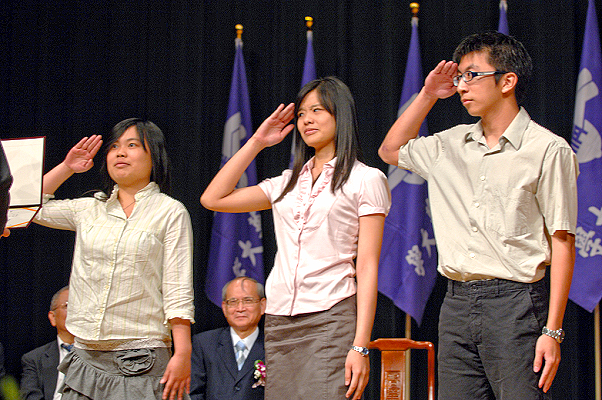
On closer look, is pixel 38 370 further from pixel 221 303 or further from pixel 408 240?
pixel 408 240

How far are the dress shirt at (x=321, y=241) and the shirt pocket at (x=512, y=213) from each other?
1.13 ft

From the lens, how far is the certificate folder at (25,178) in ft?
6.22

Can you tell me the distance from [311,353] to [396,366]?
4.24 ft

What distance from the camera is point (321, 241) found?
193 centimetres

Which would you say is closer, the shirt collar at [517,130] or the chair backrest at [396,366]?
the shirt collar at [517,130]

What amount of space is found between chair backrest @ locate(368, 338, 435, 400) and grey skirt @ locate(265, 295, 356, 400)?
3.67ft

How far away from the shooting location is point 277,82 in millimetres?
4359

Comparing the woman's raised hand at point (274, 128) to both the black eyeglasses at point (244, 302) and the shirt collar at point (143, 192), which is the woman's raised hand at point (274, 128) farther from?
the black eyeglasses at point (244, 302)

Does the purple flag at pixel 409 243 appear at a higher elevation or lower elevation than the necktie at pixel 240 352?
higher

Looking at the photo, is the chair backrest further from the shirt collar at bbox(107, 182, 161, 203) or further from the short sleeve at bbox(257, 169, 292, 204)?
the shirt collar at bbox(107, 182, 161, 203)

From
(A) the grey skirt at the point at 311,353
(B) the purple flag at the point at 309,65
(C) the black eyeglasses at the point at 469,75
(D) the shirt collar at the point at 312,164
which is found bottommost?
(A) the grey skirt at the point at 311,353

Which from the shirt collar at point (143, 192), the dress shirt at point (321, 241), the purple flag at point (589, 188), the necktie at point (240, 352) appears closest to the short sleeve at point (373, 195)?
the dress shirt at point (321, 241)

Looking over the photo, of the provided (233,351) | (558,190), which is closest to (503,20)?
(558,190)

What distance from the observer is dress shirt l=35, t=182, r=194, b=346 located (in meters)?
2.11
